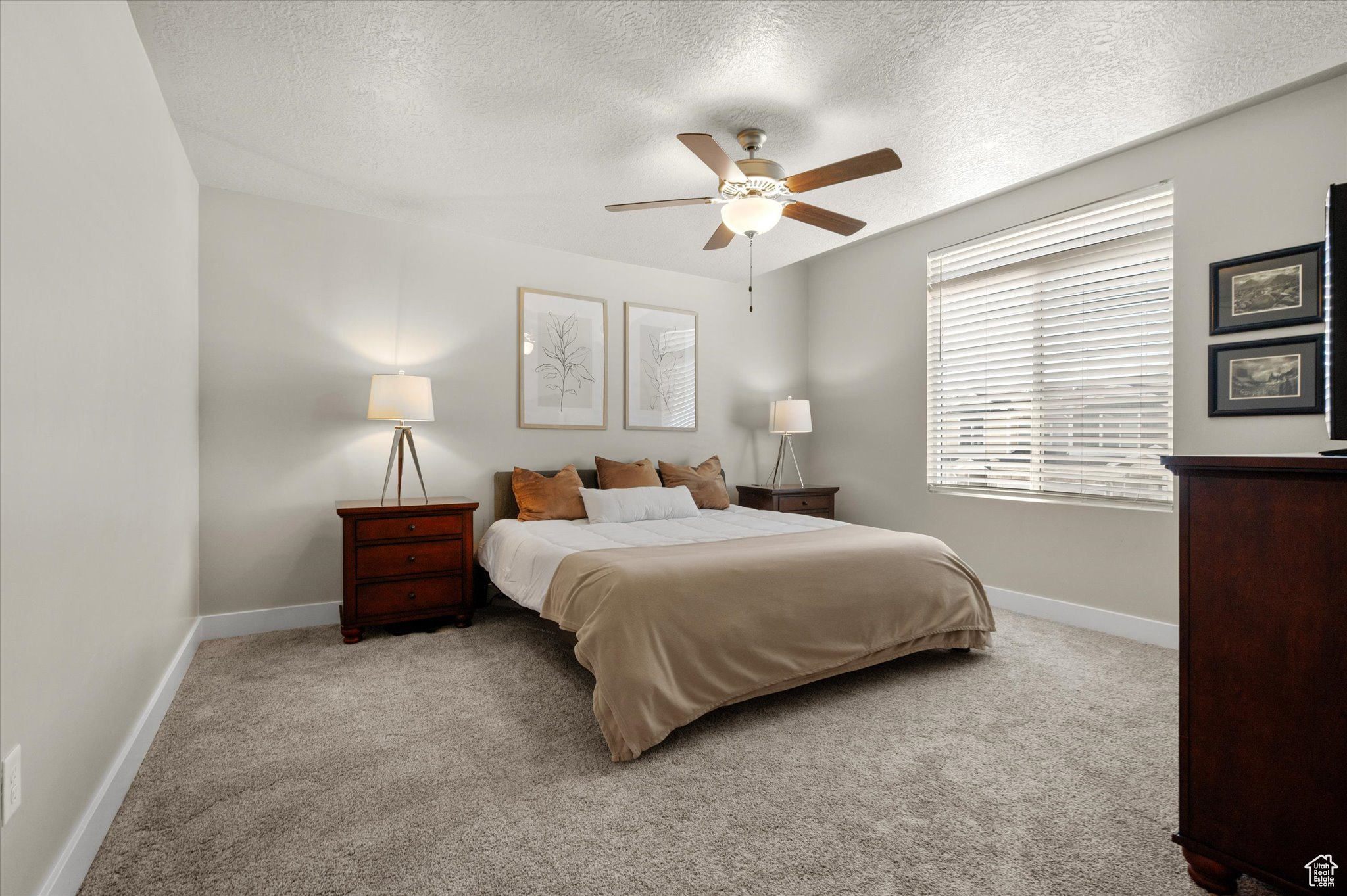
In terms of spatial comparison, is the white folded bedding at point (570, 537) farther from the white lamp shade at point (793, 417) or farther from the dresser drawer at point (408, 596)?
the white lamp shade at point (793, 417)

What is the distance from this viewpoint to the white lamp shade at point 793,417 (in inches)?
193

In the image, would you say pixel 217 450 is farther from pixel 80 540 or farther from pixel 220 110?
pixel 80 540

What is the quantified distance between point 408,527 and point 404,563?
0.66 feet

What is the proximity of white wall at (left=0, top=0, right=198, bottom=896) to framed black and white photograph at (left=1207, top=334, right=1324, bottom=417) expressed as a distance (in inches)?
172

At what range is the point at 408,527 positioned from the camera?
346cm

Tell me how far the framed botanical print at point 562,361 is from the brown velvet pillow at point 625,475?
403 millimetres

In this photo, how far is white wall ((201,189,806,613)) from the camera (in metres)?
3.46

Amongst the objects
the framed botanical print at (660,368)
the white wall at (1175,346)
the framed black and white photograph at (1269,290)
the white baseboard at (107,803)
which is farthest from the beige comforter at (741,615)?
the framed botanical print at (660,368)

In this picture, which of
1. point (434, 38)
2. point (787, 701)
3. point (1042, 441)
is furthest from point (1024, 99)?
point (787, 701)

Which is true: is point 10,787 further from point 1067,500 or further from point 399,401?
point 1067,500

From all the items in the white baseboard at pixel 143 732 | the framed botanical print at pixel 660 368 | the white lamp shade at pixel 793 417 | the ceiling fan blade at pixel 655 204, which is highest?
the ceiling fan blade at pixel 655 204

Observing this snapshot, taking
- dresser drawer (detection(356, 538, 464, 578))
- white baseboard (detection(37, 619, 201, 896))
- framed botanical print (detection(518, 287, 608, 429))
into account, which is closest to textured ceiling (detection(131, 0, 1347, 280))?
framed botanical print (detection(518, 287, 608, 429))

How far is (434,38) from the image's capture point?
2.14 metres

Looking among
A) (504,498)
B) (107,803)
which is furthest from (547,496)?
(107,803)
